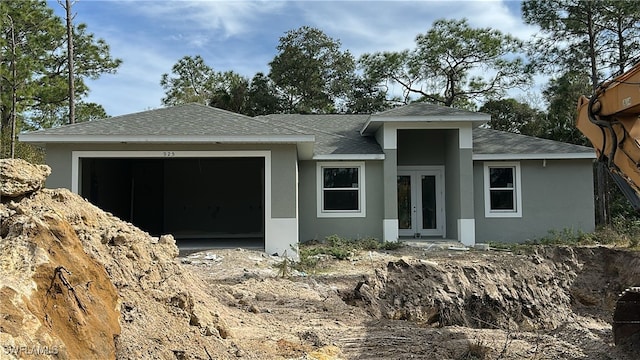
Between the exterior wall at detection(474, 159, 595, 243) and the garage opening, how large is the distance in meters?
8.84

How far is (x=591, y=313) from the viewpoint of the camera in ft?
30.3

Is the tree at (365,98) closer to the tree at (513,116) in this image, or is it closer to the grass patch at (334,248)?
the tree at (513,116)

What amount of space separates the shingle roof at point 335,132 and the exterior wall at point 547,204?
13.3 ft

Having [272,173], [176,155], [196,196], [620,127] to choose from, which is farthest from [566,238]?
[196,196]

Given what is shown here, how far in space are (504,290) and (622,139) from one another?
3.74 meters

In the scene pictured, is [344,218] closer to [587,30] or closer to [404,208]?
[404,208]

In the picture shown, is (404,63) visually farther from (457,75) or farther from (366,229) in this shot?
(366,229)

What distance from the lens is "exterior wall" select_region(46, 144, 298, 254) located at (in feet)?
41.9

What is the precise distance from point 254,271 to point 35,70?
70.0 feet

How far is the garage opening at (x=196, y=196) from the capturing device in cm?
1997

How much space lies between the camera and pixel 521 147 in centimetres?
1673

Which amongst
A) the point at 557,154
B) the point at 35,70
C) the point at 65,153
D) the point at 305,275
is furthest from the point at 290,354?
the point at 35,70

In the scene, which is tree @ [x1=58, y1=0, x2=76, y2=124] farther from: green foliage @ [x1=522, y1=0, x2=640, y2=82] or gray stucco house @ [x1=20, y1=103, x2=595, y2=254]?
green foliage @ [x1=522, y1=0, x2=640, y2=82]

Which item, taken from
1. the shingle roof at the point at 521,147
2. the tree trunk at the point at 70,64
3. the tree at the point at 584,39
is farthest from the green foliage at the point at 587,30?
the tree trunk at the point at 70,64
